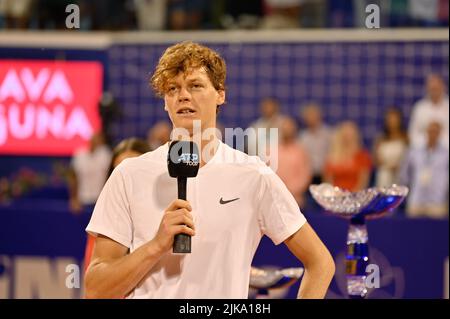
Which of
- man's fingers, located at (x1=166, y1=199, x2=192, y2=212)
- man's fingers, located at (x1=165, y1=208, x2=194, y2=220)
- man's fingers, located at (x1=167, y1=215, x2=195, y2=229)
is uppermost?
man's fingers, located at (x1=166, y1=199, x2=192, y2=212)

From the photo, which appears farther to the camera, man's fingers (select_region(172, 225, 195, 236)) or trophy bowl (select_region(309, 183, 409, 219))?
trophy bowl (select_region(309, 183, 409, 219))

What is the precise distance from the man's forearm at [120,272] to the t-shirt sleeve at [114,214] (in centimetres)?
8

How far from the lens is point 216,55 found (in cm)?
302

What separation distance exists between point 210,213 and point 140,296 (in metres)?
0.32

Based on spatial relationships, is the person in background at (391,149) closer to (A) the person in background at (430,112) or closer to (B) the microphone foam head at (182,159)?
(A) the person in background at (430,112)

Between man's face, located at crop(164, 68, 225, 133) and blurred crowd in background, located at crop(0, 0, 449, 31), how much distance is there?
28.1 feet

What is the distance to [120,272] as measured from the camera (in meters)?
2.80

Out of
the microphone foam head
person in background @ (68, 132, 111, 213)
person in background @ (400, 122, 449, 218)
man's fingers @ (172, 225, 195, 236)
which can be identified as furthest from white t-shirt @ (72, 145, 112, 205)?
man's fingers @ (172, 225, 195, 236)

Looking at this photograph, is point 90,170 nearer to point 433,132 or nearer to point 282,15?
point 282,15

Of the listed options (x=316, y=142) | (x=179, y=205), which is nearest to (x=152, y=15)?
(x=316, y=142)

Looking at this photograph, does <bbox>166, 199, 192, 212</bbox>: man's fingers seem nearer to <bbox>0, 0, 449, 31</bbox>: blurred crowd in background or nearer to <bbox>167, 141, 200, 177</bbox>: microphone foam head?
<bbox>167, 141, 200, 177</bbox>: microphone foam head

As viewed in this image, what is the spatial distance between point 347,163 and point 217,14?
320cm

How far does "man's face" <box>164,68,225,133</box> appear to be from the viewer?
2906 millimetres
